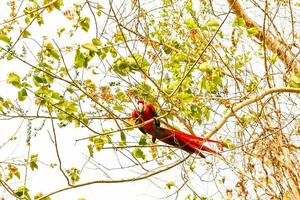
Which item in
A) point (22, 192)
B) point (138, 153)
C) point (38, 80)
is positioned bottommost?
point (22, 192)

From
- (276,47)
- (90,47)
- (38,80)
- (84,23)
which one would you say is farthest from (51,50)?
(276,47)

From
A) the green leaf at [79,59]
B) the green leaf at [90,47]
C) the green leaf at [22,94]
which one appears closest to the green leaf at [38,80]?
the green leaf at [22,94]

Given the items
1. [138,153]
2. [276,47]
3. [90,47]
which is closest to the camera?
[90,47]

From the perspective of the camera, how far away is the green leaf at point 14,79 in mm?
2762

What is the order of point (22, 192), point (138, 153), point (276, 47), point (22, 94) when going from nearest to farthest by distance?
point (22, 94) < point (22, 192) < point (138, 153) < point (276, 47)

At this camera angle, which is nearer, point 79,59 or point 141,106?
point 79,59

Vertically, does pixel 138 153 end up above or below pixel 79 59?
below

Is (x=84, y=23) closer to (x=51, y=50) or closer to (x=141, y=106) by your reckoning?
(x=51, y=50)

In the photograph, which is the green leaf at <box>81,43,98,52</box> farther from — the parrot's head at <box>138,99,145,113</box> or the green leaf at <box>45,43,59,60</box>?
the parrot's head at <box>138,99,145,113</box>

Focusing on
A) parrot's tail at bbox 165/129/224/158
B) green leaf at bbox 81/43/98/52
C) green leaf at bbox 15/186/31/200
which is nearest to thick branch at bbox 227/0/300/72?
parrot's tail at bbox 165/129/224/158

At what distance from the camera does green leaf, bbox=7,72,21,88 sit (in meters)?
2.76

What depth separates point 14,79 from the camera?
9.09 feet

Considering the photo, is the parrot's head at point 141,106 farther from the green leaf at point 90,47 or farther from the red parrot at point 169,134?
the green leaf at point 90,47

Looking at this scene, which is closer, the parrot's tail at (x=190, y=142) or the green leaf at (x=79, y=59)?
the green leaf at (x=79, y=59)
